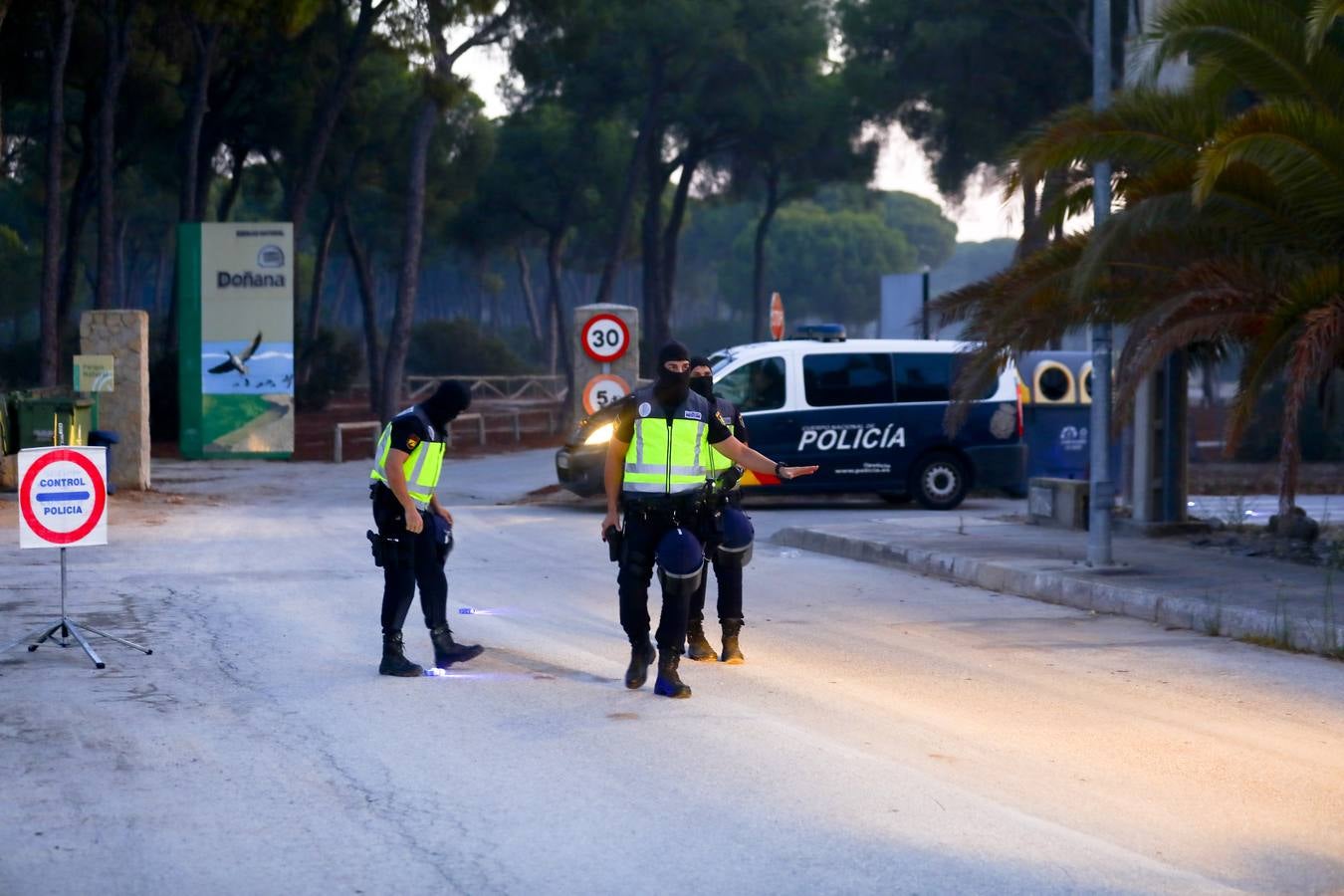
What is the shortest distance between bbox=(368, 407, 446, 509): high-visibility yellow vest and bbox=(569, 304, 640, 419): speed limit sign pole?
12.0 m

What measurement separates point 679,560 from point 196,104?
1060 inches

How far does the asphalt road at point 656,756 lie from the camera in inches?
215

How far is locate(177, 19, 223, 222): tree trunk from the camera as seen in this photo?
32.1 metres

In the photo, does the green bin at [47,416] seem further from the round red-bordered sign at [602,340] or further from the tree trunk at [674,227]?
the tree trunk at [674,227]

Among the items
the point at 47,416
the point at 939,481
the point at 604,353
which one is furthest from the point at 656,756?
the point at 47,416

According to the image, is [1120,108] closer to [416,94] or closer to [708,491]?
[708,491]

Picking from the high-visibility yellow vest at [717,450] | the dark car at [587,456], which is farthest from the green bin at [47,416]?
the high-visibility yellow vest at [717,450]

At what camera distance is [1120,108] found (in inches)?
520

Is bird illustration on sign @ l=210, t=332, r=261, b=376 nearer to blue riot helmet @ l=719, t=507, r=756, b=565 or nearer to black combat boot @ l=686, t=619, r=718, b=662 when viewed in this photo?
black combat boot @ l=686, t=619, r=718, b=662

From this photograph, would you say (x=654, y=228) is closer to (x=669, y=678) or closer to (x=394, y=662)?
(x=394, y=662)

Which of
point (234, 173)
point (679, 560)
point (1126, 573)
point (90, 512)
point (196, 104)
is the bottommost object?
point (1126, 573)

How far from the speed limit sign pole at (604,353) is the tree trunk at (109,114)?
459 inches

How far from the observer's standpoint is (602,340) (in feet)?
71.0

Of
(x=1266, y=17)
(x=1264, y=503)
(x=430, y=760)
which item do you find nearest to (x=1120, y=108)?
(x=1266, y=17)
